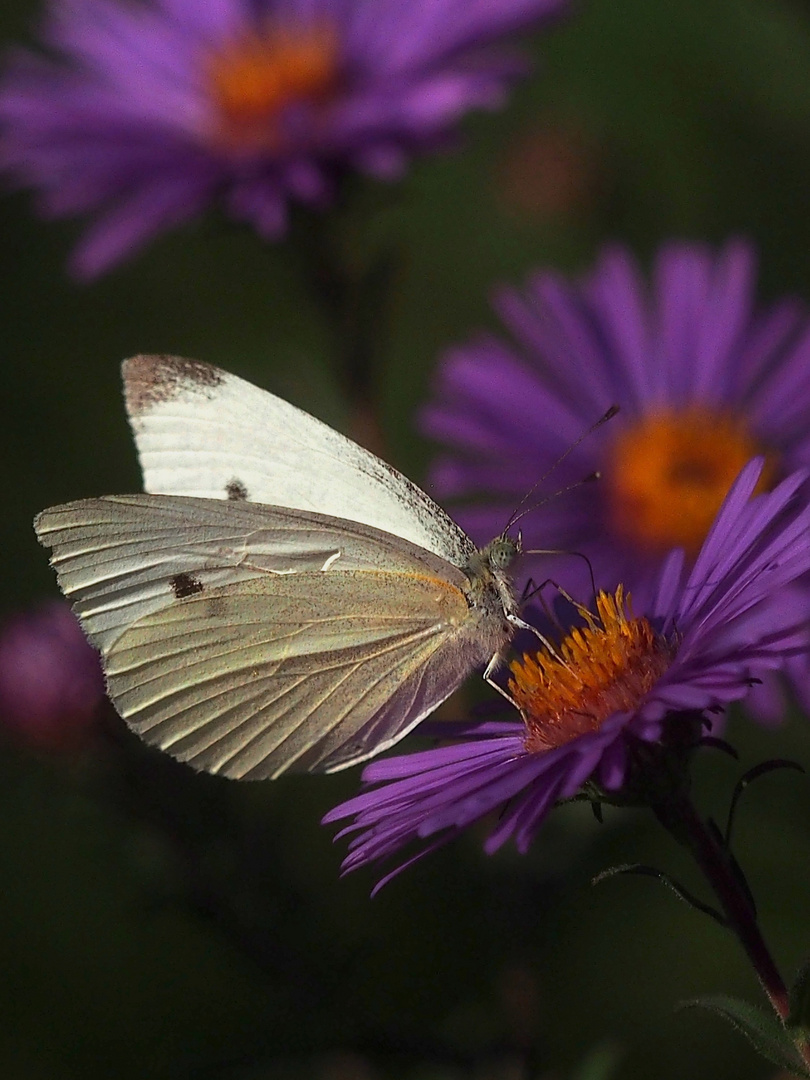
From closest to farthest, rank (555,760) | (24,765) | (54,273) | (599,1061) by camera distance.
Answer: (555,760) → (599,1061) → (24,765) → (54,273)

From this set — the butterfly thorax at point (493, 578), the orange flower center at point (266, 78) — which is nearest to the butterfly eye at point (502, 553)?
the butterfly thorax at point (493, 578)

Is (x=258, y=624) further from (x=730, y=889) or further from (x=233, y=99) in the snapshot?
(x=233, y=99)

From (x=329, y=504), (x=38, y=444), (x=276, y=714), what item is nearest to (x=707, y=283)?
(x=329, y=504)

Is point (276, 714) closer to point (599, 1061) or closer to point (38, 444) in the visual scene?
point (599, 1061)

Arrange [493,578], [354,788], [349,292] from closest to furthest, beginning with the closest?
[493,578], [349,292], [354,788]

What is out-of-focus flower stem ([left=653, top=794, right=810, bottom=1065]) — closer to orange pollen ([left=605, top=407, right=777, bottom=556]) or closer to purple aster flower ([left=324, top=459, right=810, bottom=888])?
purple aster flower ([left=324, top=459, right=810, bottom=888])

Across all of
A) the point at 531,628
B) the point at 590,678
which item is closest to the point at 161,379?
the point at 531,628

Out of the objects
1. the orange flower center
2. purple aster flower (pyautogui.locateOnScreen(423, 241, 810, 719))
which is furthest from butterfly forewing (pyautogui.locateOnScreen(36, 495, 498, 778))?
the orange flower center
